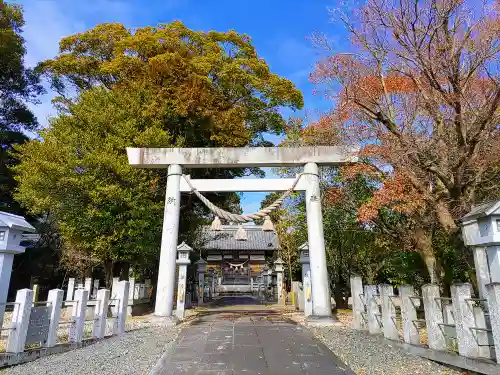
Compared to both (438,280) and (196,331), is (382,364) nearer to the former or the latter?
(196,331)

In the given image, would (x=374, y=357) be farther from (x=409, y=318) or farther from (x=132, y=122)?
(x=132, y=122)

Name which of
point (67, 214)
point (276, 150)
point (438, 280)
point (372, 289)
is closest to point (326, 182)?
point (276, 150)

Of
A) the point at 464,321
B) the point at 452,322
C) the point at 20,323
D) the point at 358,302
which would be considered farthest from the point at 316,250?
the point at 20,323

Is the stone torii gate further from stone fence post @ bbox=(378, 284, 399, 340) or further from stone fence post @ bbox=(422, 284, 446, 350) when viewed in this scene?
stone fence post @ bbox=(422, 284, 446, 350)

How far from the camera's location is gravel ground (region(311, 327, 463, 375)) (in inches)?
188

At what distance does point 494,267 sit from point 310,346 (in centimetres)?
317

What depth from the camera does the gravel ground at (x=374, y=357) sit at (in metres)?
4.78

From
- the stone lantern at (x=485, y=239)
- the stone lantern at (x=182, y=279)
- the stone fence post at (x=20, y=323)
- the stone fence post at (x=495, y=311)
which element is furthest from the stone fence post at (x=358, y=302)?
the stone fence post at (x=20, y=323)

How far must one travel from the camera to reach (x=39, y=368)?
5.02 meters

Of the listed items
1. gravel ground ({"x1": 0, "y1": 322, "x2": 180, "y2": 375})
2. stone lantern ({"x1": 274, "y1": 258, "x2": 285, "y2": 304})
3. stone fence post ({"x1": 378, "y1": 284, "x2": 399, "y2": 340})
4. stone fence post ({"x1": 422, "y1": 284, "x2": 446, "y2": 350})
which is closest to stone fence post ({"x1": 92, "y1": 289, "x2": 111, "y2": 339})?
gravel ground ({"x1": 0, "y1": 322, "x2": 180, "y2": 375})

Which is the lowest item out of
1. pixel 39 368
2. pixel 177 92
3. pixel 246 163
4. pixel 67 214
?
pixel 39 368

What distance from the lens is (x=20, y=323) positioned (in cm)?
532

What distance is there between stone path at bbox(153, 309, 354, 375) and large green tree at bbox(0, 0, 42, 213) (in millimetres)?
15490

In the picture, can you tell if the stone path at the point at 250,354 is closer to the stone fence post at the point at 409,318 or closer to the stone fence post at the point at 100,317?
the stone fence post at the point at 409,318
